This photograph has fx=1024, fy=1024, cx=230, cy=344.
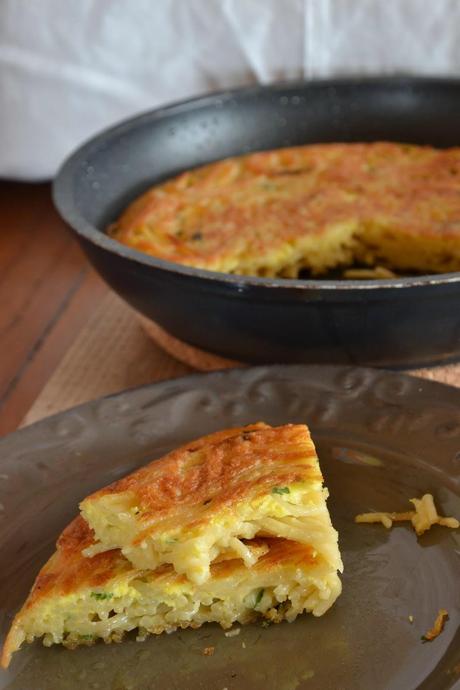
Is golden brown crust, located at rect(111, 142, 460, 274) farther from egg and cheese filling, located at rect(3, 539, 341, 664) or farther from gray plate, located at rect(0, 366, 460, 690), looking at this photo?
egg and cheese filling, located at rect(3, 539, 341, 664)

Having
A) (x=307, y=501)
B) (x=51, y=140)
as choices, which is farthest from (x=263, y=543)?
(x=51, y=140)

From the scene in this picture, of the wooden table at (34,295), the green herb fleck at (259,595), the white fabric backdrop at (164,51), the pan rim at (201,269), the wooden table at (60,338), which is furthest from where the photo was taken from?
the white fabric backdrop at (164,51)

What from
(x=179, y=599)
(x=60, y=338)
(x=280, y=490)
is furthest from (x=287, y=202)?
(x=179, y=599)

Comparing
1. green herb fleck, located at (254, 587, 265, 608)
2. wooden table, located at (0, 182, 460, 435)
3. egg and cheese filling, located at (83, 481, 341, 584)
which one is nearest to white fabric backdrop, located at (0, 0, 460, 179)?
wooden table, located at (0, 182, 460, 435)

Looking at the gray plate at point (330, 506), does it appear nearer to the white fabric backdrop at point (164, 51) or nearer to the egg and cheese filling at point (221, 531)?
the egg and cheese filling at point (221, 531)

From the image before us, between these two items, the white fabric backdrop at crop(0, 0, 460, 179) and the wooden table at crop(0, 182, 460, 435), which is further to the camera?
the white fabric backdrop at crop(0, 0, 460, 179)

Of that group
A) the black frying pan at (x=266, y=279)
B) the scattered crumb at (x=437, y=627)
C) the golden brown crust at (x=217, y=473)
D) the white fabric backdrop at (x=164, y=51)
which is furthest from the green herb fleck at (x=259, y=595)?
the white fabric backdrop at (x=164, y=51)
